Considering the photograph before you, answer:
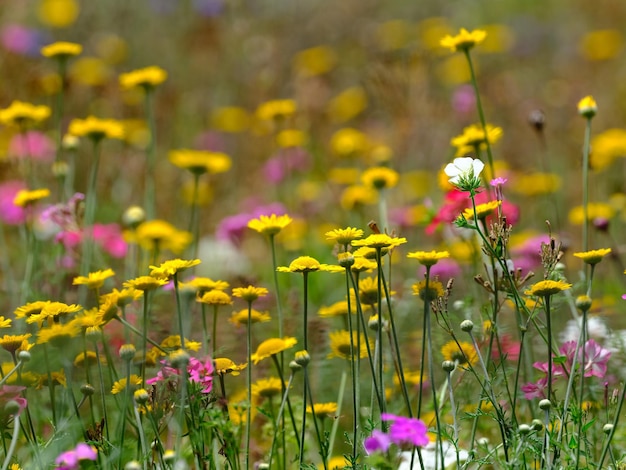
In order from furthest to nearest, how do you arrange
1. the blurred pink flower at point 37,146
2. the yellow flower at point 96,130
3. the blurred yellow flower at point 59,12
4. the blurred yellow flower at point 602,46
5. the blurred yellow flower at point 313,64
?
the blurred yellow flower at point 602,46 → the blurred yellow flower at point 59,12 → the blurred yellow flower at point 313,64 → the blurred pink flower at point 37,146 → the yellow flower at point 96,130

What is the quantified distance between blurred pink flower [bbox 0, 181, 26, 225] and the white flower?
225 centimetres

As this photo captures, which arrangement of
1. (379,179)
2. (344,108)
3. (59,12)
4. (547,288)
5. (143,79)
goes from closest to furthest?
(547,288), (379,179), (143,79), (344,108), (59,12)

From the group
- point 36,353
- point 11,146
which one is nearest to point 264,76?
point 11,146

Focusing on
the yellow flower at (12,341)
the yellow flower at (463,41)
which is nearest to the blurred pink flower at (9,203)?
the yellow flower at (463,41)

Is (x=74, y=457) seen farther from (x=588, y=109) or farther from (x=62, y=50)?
(x=62, y=50)

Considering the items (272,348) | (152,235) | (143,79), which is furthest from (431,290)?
(143,79)

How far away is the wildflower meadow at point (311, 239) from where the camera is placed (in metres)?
1.35

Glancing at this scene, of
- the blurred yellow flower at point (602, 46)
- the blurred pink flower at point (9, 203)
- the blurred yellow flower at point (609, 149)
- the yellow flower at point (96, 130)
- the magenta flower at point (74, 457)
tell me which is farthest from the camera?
the blurred yellow flower at point (602, 46)

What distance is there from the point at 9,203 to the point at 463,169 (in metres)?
2.67

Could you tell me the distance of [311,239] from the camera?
390 cm

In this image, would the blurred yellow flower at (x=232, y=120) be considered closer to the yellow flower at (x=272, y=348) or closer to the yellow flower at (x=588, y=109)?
the yellow flower at (x=588, y=109)

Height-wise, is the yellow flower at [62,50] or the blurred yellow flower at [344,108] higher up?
the yellow flower at [62,50]

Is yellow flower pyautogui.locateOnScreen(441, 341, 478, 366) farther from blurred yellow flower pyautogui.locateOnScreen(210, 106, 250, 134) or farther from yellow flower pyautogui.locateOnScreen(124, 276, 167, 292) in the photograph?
blurred yellow flower pyautogui.locateOnScreen(210, 106, 250, 134)

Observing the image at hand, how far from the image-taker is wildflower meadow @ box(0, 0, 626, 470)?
1.35 m
